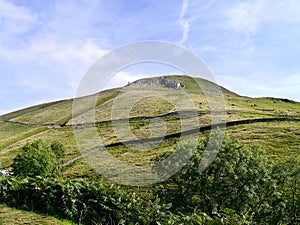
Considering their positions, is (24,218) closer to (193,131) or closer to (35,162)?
(35,162)

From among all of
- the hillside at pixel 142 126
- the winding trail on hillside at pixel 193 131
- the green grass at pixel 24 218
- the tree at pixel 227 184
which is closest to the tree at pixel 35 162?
the hillside at pixel 142 126

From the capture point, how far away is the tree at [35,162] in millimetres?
61719

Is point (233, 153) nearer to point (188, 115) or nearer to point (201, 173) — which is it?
point (201, 173)

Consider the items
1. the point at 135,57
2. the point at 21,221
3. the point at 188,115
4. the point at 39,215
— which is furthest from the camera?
the point at 188,115

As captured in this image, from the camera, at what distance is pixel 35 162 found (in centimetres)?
6288

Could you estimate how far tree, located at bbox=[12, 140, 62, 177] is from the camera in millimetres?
61719

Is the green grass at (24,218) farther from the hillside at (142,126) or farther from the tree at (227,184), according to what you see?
the hillside at (142,126)

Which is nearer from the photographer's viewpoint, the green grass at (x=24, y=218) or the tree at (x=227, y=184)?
the green grass at (x=24, y=218)

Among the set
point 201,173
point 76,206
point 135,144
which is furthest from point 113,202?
point 135,144

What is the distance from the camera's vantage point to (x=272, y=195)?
43875mm

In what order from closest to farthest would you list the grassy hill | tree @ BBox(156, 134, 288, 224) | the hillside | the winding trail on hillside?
1. tree @ BBox(156, 134, 288, 224)
2. the grassy hill
3. the hillside
4. the winding trail on hillside

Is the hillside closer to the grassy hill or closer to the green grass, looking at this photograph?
the grassy hill

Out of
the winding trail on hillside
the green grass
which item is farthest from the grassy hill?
the green grass

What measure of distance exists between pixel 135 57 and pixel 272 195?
34558 mm
